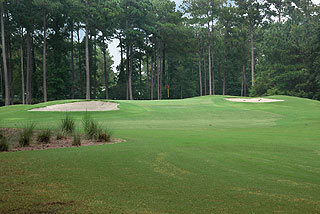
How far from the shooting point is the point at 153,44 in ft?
180

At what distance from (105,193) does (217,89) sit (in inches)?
2489

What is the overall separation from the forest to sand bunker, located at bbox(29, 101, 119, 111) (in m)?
15.0

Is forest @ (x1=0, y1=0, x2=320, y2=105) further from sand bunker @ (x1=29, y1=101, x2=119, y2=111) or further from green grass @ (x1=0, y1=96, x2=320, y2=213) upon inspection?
green grass @ (x1=0, y1=96, x2=320, y2=213)

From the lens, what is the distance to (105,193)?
3.72 m

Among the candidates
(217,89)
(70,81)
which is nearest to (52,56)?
(70,81)

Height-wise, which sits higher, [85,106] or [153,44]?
[153,44]

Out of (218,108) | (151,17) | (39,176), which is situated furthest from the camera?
(151,17)

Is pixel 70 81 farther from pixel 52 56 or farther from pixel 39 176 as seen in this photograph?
pixel 39 176

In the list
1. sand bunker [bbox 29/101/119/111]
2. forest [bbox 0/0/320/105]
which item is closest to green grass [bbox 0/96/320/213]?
sand bunker [bbox 29/101/119/111]

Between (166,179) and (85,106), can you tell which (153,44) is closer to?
(85,106)

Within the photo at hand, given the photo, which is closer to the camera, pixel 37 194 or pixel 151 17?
pixel 37 194

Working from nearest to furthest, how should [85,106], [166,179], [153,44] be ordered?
[166,179]
[85,106]
[153,44]

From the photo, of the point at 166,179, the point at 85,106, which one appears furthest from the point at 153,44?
the point at 166,179

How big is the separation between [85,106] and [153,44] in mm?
34960
